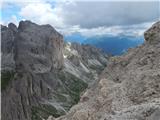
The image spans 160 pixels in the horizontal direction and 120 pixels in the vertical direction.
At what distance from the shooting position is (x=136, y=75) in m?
28.0

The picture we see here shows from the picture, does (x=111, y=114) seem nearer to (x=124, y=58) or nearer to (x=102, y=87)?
(x=102, y=87)

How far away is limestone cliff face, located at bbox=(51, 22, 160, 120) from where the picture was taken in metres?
22.2

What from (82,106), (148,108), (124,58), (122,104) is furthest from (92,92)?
(148,108)

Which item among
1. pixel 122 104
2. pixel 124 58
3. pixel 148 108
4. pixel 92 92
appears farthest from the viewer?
pixel 124 58

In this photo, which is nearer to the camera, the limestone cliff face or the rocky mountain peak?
the limestone cliff face

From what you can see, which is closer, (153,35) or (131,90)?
(131,90)

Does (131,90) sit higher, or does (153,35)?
(153,35)

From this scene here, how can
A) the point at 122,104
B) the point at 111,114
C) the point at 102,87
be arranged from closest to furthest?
1. the point at 111,114
2. the point at 122,104
3. the point at 102,87

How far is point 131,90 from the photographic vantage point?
86.6ft

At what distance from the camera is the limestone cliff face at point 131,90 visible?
22188 mm

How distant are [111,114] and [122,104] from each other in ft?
6.17

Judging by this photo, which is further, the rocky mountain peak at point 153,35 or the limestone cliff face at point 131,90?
the rocky mountain peak at point 153,35

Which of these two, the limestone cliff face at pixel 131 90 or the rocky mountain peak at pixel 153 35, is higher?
the rocky mountain peak at pixel 153 35

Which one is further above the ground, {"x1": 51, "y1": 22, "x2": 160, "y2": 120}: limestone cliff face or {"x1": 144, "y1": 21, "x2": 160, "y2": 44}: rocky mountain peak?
{"x1": 144, "y1": 21, "x2": 160, "y2": 44}: rocky mountain peak
